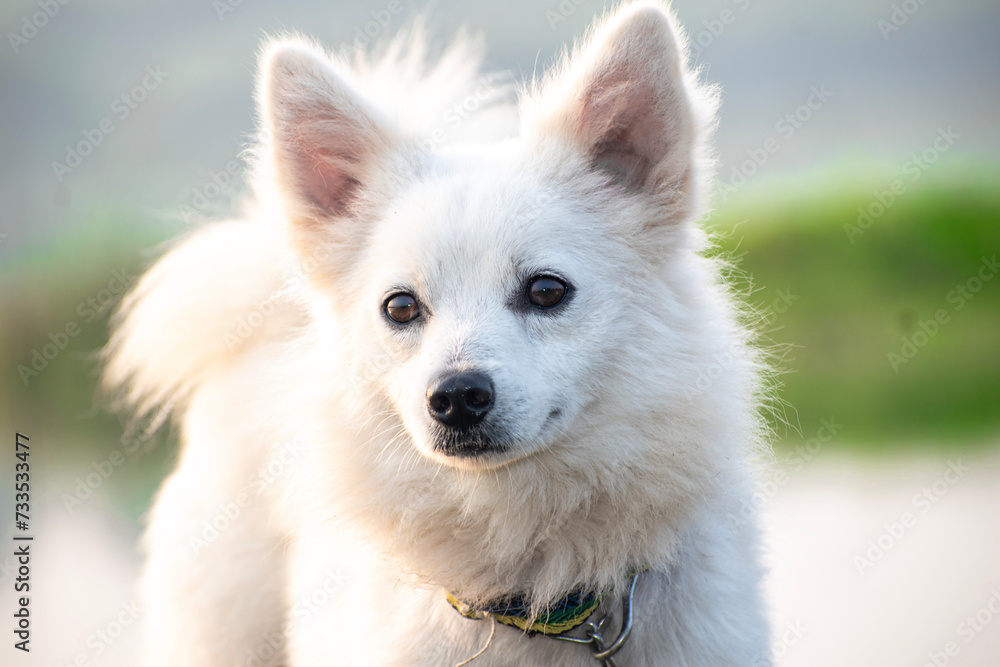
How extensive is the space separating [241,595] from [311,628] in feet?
2.27

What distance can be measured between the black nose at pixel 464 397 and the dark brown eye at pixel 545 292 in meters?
0.35

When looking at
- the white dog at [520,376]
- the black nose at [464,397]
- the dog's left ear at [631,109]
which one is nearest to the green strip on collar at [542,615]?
the white dog at [520,376]

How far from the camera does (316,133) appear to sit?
2.45 metres

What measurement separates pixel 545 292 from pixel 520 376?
312 mm

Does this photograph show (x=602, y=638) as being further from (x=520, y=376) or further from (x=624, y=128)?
(x=624, y=128)

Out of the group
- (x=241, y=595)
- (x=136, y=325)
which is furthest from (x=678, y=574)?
(x=136, y=325)

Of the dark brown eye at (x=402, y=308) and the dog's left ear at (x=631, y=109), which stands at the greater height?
the dog's left ear at (x=631, y=109)

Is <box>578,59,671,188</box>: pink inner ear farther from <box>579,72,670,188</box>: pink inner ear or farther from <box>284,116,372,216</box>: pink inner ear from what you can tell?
<box>284,116,372,216</box>: pink inner ear

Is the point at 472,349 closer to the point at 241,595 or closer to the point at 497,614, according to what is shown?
the point at 497,614

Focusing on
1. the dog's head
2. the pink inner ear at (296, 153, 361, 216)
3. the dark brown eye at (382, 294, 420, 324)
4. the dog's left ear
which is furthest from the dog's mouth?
the pink inner ear at (296, 153, 361, 216)

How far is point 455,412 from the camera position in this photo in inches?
72.3

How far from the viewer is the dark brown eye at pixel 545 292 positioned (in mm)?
2062

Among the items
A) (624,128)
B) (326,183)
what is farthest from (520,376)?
(326,183)

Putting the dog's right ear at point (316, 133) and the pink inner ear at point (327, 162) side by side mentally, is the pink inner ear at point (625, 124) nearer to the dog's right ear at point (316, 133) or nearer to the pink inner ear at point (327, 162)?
the dog's right ear at point (316, 133)
